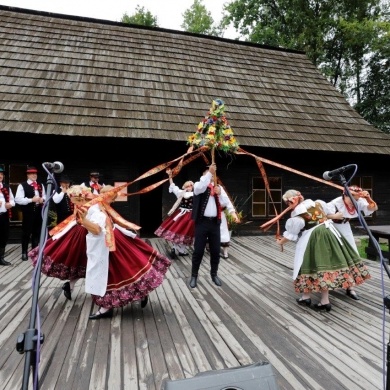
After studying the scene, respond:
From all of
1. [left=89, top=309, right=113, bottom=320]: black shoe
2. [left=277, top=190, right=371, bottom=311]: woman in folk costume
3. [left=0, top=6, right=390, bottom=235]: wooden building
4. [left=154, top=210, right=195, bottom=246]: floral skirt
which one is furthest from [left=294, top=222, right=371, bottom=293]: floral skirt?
[left=0, top=6, right=390, bottom=235]: wooden building

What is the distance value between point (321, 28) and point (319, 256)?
21.9 meters

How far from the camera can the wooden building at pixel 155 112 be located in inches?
338

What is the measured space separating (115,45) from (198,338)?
426 inches

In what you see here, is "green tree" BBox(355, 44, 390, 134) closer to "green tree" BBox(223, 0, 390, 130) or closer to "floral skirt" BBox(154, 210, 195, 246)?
"green tree" BBox(223, 0, 390, 130)

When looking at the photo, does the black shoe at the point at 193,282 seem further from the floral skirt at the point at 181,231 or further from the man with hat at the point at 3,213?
the man with hat at the point at 3,213

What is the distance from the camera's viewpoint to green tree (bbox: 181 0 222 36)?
96.6ft

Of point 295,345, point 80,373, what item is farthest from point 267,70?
point 80,373

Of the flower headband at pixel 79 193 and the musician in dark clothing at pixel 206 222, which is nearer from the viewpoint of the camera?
the flower headband at pixel 79 193

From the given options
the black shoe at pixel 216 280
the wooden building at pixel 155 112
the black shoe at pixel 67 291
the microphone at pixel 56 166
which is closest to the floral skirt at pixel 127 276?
the black shoe at pixel 67 291

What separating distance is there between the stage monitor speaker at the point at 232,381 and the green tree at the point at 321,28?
73.5 ft

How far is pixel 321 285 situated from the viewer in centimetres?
395

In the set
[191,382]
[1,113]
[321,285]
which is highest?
[1,113]

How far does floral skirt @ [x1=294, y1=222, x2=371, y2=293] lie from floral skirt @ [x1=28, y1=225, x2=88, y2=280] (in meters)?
2.86

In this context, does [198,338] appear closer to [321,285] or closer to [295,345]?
[295,345]
